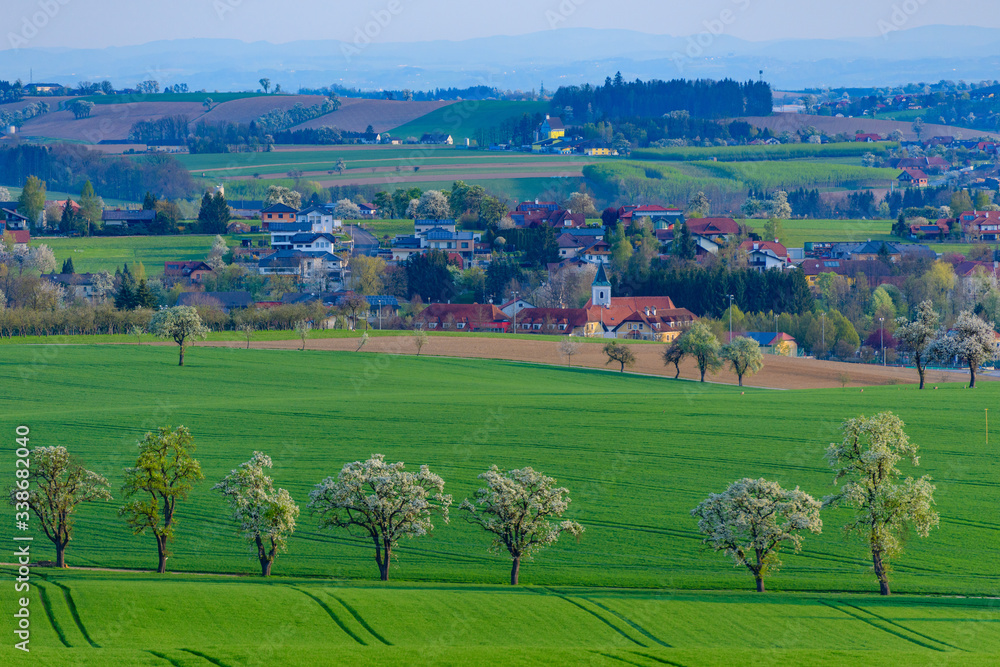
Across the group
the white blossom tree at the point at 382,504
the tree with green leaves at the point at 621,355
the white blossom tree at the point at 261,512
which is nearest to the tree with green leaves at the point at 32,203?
the tree with green leaves at the point at 621,355

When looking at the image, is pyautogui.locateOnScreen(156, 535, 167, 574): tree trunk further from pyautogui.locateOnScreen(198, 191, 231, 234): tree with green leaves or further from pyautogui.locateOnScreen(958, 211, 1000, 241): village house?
pyautogui.locateOnScreen(958, 211, 1000, 241): village house

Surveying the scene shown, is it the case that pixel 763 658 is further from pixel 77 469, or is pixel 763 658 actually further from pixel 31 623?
pixel 77 469

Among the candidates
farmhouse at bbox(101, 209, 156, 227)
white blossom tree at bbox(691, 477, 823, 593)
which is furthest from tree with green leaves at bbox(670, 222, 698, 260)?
white blossom tree at bbox(691, 477, 823, 593)

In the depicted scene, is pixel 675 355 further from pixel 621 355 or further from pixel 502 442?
pixel 502 442

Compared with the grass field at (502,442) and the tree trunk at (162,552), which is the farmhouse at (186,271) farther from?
the tree trunk at (162,552)

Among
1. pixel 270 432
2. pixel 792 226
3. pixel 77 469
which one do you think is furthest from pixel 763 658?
pixel 792 226

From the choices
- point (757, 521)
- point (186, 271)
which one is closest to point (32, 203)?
point (186, 271)
